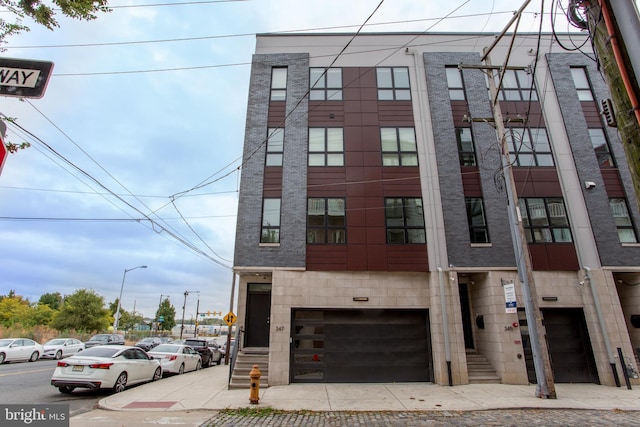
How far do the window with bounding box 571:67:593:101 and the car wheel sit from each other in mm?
21777

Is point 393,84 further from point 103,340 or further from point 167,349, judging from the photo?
point 103,340

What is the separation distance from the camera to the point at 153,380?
41.3 ft

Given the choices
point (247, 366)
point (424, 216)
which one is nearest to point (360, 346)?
point (247, 366)

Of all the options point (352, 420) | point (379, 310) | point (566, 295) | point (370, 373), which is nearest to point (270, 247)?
point (379, 310)

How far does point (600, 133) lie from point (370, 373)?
1457cm

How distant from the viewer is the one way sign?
3465 millimetres

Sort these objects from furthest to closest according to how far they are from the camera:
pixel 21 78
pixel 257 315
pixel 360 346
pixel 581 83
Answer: pixel 581 83
pixel 257 315
pixel 360 346
pixel 21 78

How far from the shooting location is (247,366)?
1206cm

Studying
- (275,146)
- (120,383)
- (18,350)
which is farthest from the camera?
(18,350)

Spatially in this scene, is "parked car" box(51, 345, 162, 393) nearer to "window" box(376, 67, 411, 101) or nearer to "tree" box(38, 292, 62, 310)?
"window" box(376, 67, 411, 101)

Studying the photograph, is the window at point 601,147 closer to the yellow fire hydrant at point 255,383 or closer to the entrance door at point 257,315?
the entrance door at point 257,315

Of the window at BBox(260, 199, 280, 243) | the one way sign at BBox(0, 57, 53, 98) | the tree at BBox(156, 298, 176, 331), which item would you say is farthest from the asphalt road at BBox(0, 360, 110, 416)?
the tree at BBox(156, 298, 176, 331)

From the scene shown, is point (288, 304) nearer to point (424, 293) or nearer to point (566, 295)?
point (424, 293)

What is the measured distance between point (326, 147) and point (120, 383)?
37.4 feet
